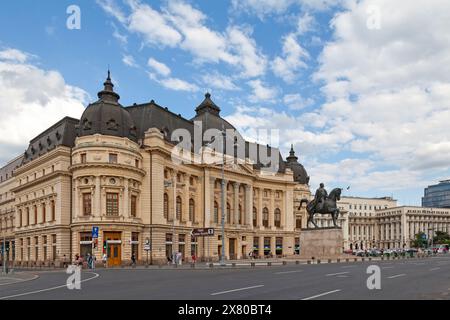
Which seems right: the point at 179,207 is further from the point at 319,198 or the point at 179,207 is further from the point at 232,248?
the point at 319,198

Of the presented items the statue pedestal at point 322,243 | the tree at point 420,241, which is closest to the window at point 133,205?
the statue pedestal at point 322,243

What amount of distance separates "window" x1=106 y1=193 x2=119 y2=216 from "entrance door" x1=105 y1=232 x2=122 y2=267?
2.72 metres

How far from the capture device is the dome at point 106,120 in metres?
65.5

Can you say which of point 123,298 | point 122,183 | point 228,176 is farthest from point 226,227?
point 123,298

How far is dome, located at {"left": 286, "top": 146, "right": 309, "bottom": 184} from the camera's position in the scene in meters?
121

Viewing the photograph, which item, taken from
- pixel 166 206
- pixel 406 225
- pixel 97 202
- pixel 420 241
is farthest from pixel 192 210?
pixel 406 225

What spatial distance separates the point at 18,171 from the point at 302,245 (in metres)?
50.3

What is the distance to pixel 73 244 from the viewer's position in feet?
211

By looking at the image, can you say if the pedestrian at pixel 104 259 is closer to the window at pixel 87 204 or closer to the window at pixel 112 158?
the window at pixel 87 204

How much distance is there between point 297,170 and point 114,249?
67.6 m

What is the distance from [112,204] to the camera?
64312 mm

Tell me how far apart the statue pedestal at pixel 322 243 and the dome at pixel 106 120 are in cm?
2823

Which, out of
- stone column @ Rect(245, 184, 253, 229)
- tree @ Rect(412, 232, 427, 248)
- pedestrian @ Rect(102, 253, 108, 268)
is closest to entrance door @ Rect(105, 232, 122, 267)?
pedestrian @ Rect(102, 253, 108, 268)
